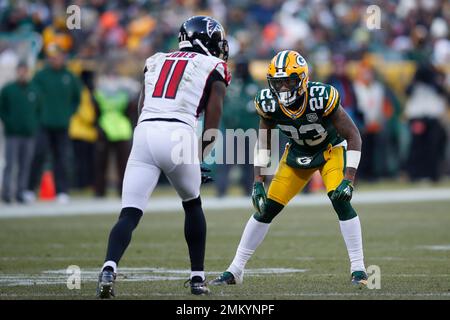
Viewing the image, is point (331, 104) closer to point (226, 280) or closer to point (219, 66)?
point (219, 66)

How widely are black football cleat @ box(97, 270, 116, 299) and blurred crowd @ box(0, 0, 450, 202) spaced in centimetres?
852

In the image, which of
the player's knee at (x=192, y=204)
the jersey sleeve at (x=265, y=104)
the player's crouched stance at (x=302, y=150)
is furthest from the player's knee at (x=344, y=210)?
the player's knee at (x=192, y=204)

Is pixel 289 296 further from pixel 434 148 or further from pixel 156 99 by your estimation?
pixel 434 148

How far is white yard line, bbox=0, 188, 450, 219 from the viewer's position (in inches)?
526

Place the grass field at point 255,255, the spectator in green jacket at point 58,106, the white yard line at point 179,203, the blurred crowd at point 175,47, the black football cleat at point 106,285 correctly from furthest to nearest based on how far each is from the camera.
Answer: the blurred crowd at point 175,47, the spectator in green jacket at point 58,106, the white yard line at point 179,203, the grass field at point 255,255, the black football cleat at point 106,285

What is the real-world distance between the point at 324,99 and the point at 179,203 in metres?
7.59

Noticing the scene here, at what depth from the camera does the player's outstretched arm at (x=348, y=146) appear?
707 centimetres

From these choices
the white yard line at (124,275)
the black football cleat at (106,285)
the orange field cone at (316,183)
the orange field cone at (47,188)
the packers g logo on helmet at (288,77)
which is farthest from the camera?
the orange field cone at (316,183)

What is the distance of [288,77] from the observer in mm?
7133

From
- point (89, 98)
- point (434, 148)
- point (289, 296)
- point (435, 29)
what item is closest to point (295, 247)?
point (289, 296)

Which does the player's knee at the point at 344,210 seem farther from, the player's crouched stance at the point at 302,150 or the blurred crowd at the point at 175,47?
the blurred crowd at the point at 175,47

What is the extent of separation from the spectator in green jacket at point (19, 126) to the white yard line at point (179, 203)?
397mm

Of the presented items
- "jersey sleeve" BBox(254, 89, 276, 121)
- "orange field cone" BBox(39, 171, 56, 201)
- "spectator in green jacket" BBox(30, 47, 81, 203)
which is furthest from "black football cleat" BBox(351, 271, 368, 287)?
"orange field cone" BBox(39, 171, 56, 201)

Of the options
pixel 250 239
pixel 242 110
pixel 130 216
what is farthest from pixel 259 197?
pixel 242 110
